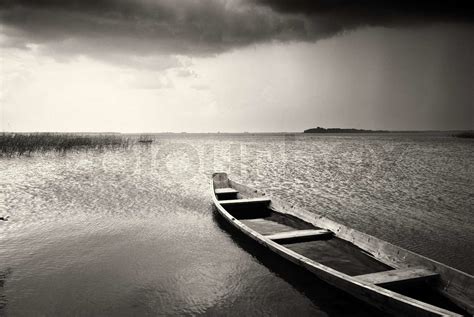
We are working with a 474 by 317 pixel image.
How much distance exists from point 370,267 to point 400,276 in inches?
48.5

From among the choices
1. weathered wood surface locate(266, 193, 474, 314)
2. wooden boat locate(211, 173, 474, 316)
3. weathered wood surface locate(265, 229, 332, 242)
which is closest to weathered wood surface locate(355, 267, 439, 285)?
wooden boat locate(211, 173, 474, 316)

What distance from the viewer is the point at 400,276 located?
4.86 meters

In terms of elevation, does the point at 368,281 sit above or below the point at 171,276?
above

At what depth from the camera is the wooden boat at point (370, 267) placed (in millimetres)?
4312

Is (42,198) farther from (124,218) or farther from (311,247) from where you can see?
(311,247)

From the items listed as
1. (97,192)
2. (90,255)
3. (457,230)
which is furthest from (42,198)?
(457,230)

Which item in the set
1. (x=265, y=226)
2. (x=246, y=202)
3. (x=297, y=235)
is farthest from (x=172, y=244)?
(x=297, y=235)

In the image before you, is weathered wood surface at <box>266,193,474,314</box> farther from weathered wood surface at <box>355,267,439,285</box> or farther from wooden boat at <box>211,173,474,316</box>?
weathered wood surface at <box>355,267,439,285</box>

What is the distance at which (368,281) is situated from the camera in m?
4.74

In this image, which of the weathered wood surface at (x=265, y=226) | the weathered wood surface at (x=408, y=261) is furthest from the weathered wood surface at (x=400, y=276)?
the weathered wood surface at (x=265, y=226)

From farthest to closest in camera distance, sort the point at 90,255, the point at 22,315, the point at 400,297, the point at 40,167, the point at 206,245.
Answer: the point at 40,167 < the point at 206,245 < the point at 90,255 < the point at 22,315 < the point at 400,297

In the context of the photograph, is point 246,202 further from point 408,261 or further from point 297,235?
point 408,261

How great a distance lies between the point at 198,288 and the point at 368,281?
3.11 m

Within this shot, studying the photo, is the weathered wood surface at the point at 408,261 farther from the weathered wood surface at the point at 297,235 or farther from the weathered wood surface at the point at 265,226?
the weathered wood surface at the point at 265,226
